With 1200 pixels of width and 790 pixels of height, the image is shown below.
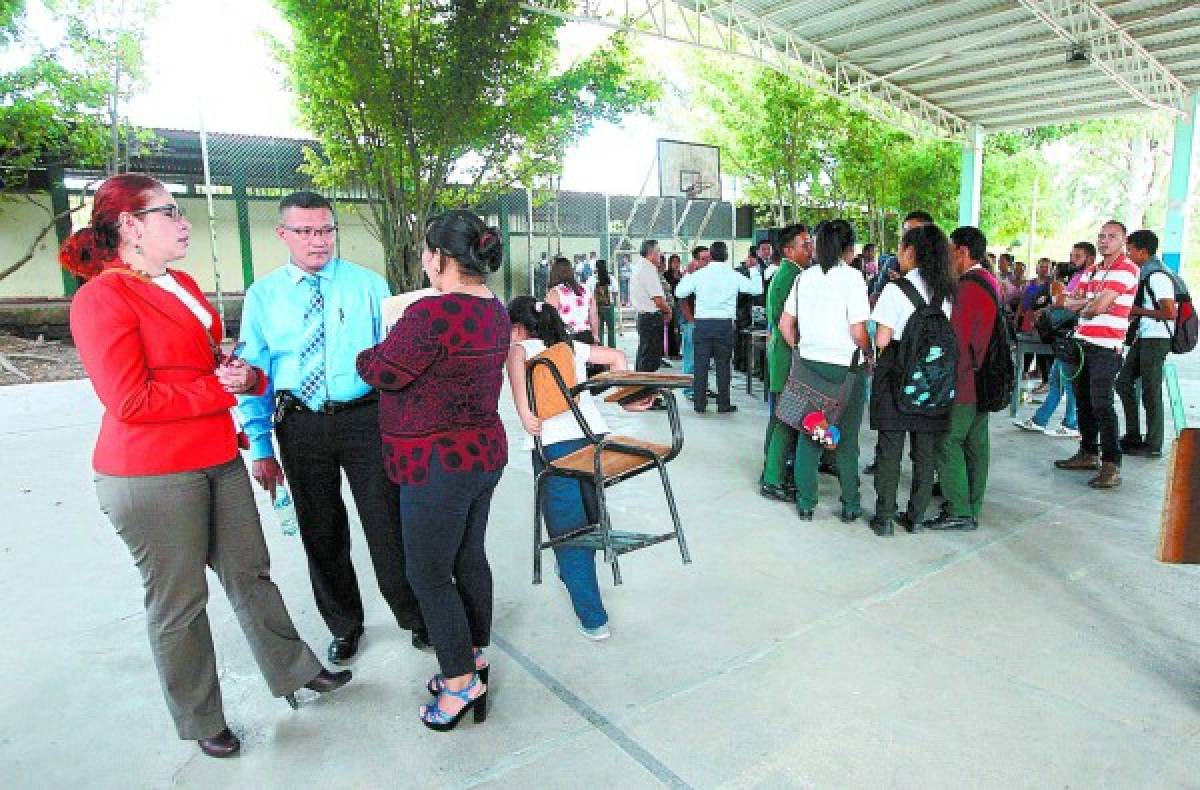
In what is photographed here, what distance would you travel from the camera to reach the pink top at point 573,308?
524 cm

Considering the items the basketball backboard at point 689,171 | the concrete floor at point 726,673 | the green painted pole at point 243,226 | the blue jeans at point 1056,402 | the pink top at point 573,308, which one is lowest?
the concrete floor at point 726,673

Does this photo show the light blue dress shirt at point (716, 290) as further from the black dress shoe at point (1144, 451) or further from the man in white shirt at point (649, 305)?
the black dress shoe at point (1144, 451)

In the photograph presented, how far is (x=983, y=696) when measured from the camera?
229 centimetres

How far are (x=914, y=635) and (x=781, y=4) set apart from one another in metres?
11.1

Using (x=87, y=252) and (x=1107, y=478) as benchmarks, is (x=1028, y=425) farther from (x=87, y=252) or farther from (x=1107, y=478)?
(x=87, y=252)

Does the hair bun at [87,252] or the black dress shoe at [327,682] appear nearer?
the hair bun at [87,252]

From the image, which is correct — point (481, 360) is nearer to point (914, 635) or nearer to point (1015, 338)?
point (914, 635)

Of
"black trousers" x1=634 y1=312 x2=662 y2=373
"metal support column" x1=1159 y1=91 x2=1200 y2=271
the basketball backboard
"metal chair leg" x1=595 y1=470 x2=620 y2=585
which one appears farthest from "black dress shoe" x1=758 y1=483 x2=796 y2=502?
"metal support column" x1=1159 y1=91 x2=1200 y2=271

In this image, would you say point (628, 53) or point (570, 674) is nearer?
point (570, 674)

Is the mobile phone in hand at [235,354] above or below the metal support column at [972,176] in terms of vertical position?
below

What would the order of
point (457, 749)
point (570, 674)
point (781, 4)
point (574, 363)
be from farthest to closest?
point (781, 4) → point (574, 363) → point (570, 674) → point (457, 749)

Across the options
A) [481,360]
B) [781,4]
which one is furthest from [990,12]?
[481,360]

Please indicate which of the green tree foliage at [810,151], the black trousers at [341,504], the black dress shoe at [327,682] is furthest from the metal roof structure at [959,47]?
the black dress shoe at [327,682]

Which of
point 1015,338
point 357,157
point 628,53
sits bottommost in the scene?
point 1015,338
